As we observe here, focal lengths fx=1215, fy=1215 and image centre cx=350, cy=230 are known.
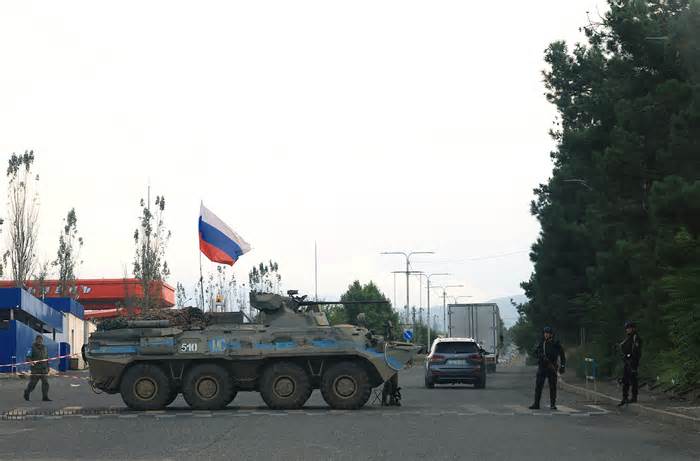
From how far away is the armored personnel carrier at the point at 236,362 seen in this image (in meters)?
24.7

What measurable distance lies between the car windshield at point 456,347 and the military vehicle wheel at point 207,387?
12.7 meters

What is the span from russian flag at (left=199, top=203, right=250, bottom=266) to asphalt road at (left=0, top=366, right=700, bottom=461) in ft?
13.1

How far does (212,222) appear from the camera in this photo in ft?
95.2

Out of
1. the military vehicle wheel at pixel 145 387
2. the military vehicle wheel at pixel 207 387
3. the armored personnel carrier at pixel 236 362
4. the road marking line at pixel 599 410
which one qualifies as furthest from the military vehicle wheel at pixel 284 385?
the road marking line at pixel 599 410

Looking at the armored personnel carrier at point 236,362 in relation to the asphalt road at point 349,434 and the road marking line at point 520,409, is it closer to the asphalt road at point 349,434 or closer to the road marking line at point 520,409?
the asphalt road at point 349,434

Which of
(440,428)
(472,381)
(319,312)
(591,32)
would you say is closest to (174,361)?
(319,312)

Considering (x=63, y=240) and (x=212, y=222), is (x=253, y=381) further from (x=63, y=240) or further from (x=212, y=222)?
(x=63, y=240)

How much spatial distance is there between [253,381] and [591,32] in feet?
82.7

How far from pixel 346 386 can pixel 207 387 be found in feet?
9.29

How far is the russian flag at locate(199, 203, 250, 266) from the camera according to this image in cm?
2892

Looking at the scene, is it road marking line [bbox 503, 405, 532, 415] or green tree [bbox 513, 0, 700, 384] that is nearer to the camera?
road marking line [bbox 503, 405, 532, 415]

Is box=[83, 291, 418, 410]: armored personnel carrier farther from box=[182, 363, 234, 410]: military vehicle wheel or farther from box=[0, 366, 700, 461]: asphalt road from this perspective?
box=[0, 366, 700, 461]: asphalt road

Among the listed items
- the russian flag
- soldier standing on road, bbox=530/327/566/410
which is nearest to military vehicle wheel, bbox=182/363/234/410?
the russian flag

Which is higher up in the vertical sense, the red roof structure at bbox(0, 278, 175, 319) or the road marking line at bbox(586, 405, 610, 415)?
the red roof structure at bbox(0, 278, 175, 319)
